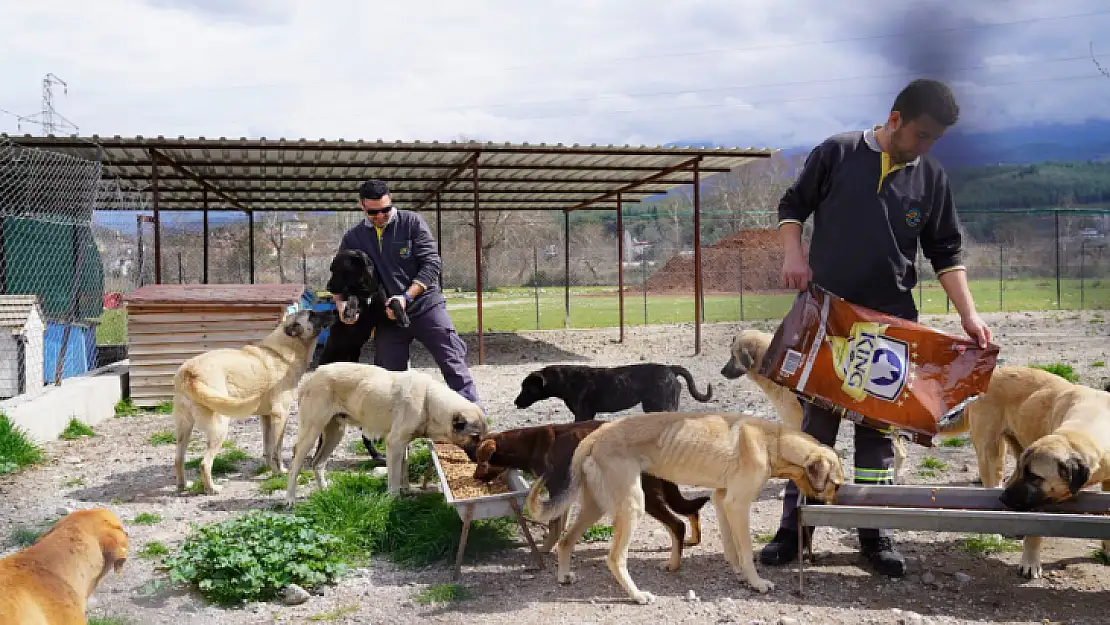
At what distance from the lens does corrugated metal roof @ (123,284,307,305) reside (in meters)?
9.55

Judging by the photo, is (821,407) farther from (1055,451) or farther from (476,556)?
(476,556)

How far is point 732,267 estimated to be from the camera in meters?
31.1

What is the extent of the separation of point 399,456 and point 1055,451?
11.9ft

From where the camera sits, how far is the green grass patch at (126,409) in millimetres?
9391

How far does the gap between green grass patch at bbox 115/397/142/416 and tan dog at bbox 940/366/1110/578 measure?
28.2ft

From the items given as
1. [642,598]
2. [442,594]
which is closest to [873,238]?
[642,598]

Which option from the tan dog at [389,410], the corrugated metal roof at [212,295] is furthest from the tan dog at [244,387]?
the corrugated metal roof at [212,295]

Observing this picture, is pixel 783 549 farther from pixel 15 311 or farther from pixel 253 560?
pixel 15 311

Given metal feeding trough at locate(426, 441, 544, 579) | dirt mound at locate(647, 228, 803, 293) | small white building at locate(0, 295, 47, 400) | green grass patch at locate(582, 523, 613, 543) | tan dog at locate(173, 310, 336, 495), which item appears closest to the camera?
metal feeding trough at locate(426, 441, 544, 579)

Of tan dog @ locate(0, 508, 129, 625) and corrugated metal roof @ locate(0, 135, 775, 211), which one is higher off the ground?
corrugated metal roof @ locate(0, 135, 775, 211)

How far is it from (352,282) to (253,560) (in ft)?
8.59

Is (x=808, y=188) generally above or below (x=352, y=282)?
above

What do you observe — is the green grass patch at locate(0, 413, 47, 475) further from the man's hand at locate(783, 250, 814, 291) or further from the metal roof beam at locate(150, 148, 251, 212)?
the man's hand at locate(783, 250, 814, 291)

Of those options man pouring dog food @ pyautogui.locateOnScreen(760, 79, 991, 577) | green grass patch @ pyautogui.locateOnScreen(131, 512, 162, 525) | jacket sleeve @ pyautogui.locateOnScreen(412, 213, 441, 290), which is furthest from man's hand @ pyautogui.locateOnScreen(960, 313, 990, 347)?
green grass patch @ pyautogui.locateOnScreen(131, 512, 162, 525)
